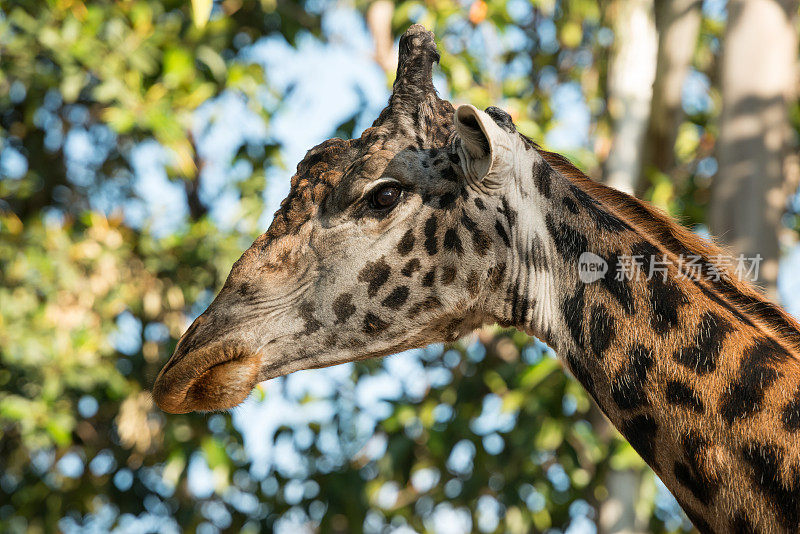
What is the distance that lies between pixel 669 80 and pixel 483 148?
5256 mm

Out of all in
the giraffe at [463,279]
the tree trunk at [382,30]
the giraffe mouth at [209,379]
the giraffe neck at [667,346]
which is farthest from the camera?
the tree trunk at [382,30]

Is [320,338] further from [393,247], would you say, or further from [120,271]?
[120,271]

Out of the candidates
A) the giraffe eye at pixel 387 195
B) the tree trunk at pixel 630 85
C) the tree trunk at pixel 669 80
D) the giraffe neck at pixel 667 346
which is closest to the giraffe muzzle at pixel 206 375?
the giraffe eye at pixel 387 195

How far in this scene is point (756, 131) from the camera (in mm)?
6273

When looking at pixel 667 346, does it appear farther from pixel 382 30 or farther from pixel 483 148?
pixel 382 30

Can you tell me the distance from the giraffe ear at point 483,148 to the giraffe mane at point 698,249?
1.23 ft

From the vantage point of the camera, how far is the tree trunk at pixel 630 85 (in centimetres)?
726

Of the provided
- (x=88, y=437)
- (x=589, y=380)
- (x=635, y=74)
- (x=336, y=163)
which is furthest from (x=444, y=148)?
(x=88, y=437)

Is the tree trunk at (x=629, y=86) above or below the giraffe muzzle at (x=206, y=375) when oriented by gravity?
below

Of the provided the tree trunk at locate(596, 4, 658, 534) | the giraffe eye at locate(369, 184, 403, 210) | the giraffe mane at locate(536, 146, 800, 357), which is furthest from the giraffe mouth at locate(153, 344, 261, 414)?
the tree trunk at locate(596, 4, 658, 534)

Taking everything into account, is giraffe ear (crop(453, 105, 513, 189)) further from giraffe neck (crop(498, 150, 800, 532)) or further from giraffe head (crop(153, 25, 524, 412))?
giraffe neck (crop(498, 150, 800, 532))

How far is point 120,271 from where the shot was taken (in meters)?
8.40

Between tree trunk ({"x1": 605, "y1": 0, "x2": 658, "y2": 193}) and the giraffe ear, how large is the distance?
4.45 metres

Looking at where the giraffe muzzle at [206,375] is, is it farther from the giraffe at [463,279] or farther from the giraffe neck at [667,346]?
the giraffe neck at [667,346]
